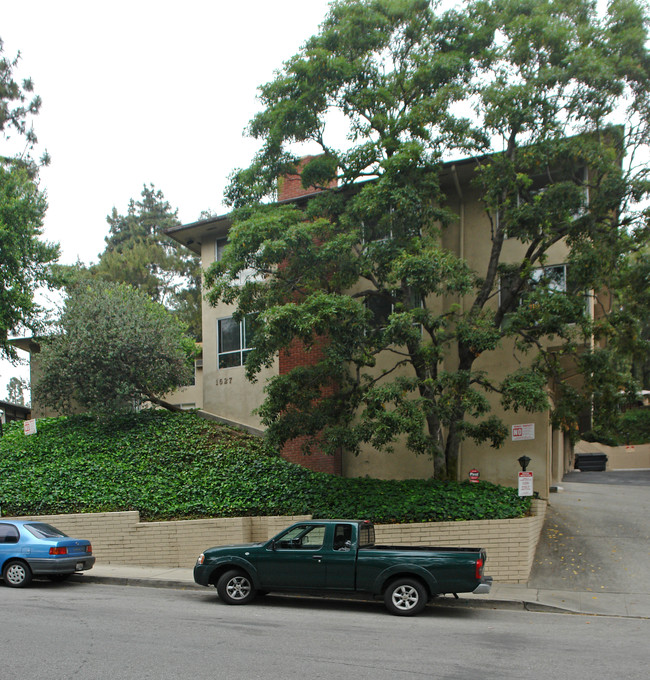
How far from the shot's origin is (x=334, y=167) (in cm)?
1638

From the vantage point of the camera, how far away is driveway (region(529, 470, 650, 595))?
1305cm

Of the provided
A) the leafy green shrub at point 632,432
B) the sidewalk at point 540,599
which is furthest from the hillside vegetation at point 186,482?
the leafy green shrub at point 632,432

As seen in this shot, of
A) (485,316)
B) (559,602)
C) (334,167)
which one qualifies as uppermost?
(334,167)

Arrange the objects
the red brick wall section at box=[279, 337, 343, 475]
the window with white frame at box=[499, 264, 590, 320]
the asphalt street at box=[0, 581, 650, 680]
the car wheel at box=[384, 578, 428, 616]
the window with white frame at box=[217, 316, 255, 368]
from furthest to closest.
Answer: the window with white frame at box=[217, 316, 255, 368] → the red brick wall section at box=[279, 337, 343, 475] → the window with white frame at box=[499, 264, 590, 320] → the car wheel at box=[384, 578, 428, 616] → the asphalt street at box=[0, 581, 650, 680]

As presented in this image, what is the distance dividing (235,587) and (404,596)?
109 inches

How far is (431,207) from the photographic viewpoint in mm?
15547

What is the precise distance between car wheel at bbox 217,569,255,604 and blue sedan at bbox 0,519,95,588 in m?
3.68

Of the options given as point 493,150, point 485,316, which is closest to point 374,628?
point 485,316

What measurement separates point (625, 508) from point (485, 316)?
8183mm

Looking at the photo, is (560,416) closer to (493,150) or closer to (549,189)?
(549,189)

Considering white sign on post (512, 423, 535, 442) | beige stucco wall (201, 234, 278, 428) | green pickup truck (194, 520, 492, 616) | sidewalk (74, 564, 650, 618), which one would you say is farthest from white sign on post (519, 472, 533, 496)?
beige stucco wall (201, 234, 278, 428)

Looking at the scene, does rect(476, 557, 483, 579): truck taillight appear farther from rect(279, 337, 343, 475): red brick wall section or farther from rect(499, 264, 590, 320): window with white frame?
rect(279, 337, 343, 475): red brick wall section

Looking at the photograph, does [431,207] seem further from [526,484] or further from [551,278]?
[526,484]

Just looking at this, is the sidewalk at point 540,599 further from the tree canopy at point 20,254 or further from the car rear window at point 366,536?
the tree canopy at point 20,254
